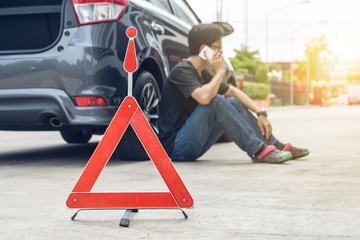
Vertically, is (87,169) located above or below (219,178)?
above

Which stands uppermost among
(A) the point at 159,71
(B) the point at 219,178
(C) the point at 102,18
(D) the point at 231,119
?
(C) the point at 102,18

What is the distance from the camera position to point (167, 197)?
336cm

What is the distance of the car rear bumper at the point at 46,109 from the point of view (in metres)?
5.36

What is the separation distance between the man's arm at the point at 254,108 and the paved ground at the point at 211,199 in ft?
1.20

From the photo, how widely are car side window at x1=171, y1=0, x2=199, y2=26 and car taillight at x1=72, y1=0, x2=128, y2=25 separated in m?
1.61

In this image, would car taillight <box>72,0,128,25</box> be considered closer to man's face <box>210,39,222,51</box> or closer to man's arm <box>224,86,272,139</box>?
man's face <box>210,39,222,51</box>

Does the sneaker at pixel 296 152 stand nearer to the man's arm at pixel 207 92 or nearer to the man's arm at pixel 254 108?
the man's arm at pixel 254 108

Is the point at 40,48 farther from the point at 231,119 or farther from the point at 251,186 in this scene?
the point at 251,186

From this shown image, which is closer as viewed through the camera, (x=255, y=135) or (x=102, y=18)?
(x=102, y=18)

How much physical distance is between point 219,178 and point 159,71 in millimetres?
1779

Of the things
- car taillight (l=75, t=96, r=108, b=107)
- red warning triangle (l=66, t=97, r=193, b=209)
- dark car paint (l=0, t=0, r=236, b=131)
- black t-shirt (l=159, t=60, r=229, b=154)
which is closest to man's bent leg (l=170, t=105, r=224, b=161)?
black t-shirt (l=159, t=60, r=229, b=154)

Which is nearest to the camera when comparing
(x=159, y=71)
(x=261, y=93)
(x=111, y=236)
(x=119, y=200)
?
(x=111, y=236)

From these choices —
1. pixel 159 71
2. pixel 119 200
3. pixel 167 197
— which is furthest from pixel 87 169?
pixel 159 71

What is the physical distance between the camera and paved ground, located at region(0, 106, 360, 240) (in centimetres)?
306
